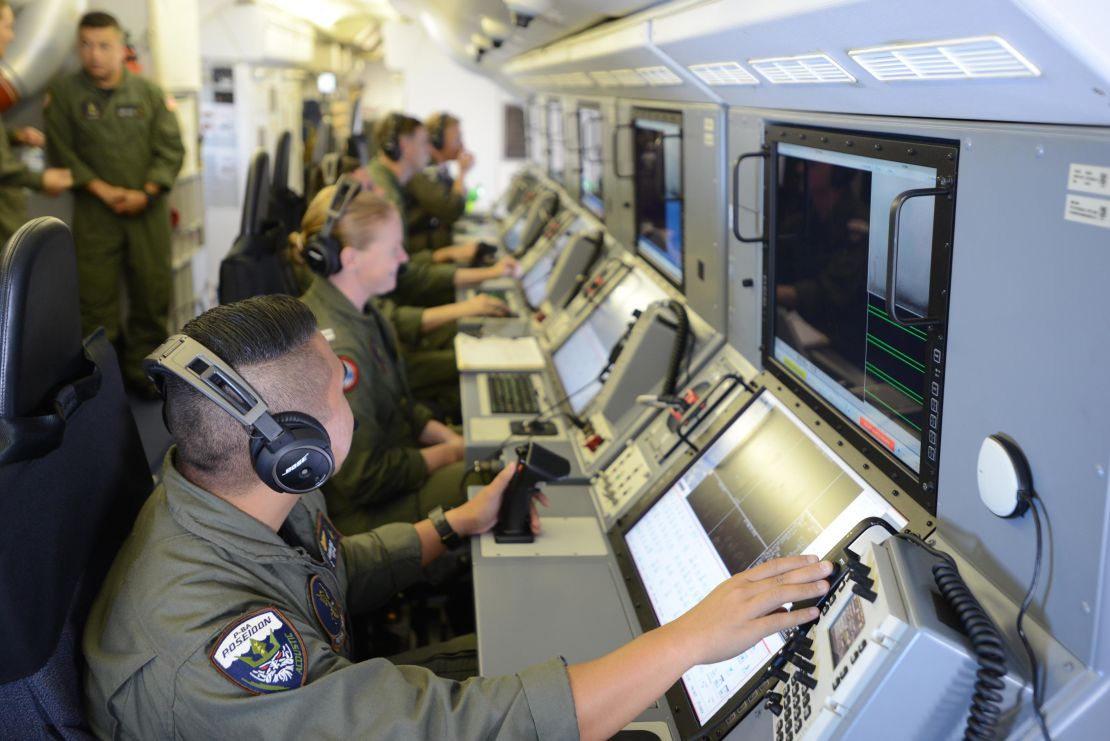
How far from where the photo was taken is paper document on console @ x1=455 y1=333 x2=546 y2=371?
384 cm

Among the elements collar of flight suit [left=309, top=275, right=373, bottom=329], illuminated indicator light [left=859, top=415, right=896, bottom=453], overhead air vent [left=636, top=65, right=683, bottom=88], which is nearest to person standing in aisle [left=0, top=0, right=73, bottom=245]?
collar of flight suit [left=309, top=275, right=373, bottom=329]

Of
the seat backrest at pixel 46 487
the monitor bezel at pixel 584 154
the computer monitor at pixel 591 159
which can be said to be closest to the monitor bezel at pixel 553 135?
the monitor bezel at pixel 584 154

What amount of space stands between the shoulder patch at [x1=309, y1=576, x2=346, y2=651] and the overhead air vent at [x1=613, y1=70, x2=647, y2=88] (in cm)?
181

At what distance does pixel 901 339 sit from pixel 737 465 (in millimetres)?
617

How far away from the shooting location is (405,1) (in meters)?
5.70

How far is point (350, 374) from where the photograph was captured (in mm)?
2930

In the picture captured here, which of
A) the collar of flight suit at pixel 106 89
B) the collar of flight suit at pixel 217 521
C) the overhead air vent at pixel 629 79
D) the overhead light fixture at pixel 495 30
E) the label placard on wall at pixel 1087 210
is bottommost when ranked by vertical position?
the collar of flight suit at pixel 217 521

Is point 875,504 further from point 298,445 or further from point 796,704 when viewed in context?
point 298,445

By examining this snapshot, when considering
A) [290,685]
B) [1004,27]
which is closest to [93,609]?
[290,685]

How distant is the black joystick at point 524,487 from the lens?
229 centimetres

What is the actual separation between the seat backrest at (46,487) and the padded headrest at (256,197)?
1.96m

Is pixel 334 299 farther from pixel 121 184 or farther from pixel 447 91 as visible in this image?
pixel 447 91

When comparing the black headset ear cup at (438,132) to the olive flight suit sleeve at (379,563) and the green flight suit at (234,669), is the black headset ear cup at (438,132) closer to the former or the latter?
the olive flight suit sleeve at (379,563)

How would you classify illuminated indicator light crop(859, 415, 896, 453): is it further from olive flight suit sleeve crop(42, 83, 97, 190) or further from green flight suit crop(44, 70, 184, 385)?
olive flight suit sleeve crop(42, 83, 97, 190)
